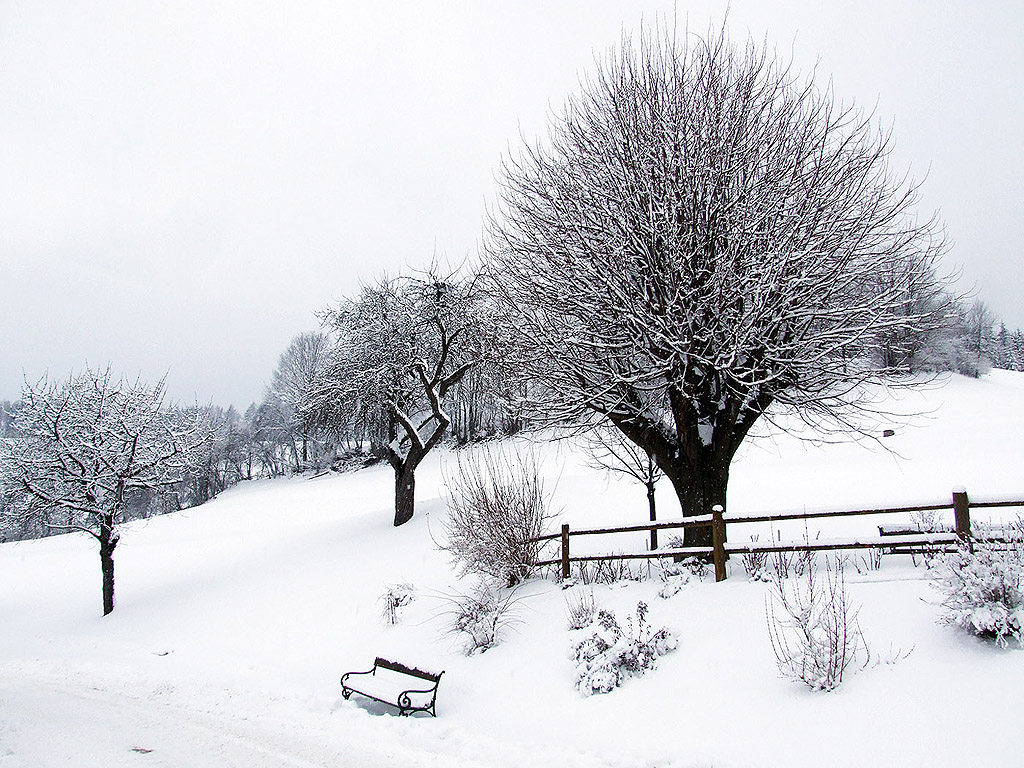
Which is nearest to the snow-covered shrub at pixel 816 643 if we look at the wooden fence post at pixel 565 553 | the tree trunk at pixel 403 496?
the wooden fence post at pixel 565 553

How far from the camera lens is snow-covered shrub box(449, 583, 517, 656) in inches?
360

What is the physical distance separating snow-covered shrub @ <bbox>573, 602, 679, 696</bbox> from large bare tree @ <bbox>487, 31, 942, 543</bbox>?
3.33 m

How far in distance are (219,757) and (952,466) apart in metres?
24.2

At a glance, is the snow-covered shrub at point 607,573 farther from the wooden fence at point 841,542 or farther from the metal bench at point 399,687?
the metal bench at point 399,687

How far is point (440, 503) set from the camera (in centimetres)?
2058

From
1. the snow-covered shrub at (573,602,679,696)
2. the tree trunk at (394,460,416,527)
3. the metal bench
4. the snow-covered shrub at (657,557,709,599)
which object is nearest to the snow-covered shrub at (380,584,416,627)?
the metal bench

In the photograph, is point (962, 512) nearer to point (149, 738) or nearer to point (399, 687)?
point (399, 687)

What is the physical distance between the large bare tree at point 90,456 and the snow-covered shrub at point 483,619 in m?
12.8

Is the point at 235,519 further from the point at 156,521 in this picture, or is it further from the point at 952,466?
the point at 952,466

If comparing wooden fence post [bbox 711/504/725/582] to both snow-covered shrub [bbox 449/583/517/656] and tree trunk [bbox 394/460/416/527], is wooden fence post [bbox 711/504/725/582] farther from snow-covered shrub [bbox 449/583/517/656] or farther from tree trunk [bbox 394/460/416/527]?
tree trunk [bbox 394/460/416/527]

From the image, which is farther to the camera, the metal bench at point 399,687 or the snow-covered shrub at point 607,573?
the snow-covered shrub at point 607,573

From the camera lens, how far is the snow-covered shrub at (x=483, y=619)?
360 inches

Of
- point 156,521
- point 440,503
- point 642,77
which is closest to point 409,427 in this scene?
point 440,503

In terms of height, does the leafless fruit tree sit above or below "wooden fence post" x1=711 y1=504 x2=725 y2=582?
above
